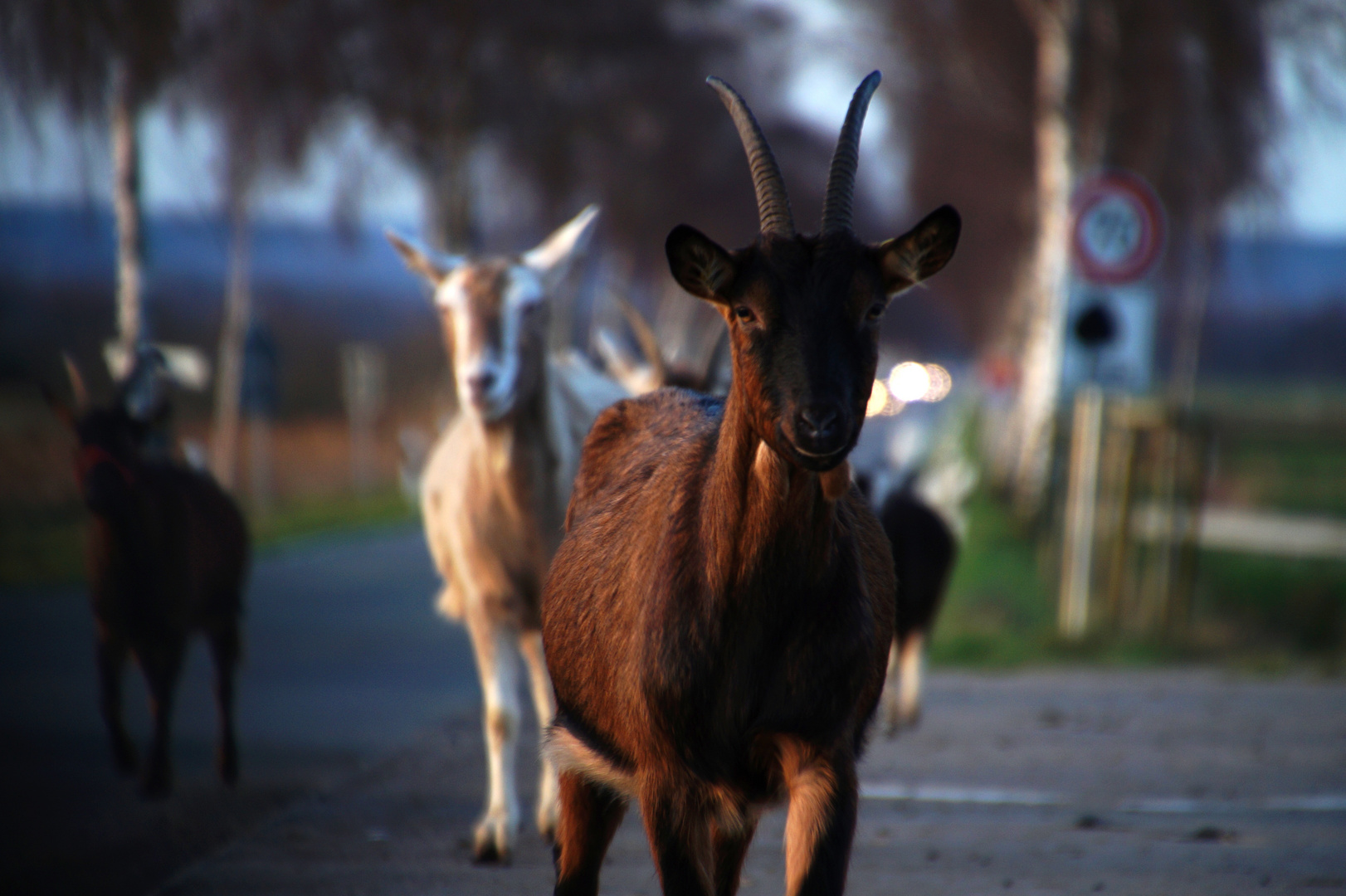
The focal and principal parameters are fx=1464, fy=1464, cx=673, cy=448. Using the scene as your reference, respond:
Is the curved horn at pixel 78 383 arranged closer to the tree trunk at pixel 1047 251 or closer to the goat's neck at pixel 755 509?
the goat's neck at pixel 755 509

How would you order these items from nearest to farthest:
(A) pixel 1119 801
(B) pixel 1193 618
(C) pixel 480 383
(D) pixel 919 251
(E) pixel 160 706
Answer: (D) pixel 919 251, (C) pixel 480 383, (A) pixel 1119 801, (E) pixel 160 706, (B) pixel 1193 618

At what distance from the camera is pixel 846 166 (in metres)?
4.02

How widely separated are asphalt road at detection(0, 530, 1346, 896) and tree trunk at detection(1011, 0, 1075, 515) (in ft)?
27.8

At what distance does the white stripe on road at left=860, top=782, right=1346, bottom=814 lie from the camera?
6855 mm

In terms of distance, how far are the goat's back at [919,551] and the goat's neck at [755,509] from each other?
499 cm

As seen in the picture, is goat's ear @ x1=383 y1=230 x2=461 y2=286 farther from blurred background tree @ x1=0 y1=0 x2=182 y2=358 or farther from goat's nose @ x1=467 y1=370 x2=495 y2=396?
blurred background tree @ x1=0 y1=0 x2=182 y2=358

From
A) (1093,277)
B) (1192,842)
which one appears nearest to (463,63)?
(1093,277)

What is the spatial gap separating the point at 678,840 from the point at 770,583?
0.71m

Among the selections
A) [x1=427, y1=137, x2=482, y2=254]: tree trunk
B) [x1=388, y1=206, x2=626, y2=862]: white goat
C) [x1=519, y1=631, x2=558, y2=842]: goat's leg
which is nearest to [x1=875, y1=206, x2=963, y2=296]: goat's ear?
[x1=388, y1=206, x2=626, y2=862]: white goat

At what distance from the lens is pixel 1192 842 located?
20.1 feet

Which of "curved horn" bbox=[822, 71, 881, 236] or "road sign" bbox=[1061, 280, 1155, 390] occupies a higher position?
"curved horn" bbox=[822, 71, 881, 236]

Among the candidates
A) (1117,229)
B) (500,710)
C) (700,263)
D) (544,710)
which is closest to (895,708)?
(544,710)

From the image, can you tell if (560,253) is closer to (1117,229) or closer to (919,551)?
(919,551)

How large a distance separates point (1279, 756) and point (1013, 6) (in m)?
18.0
